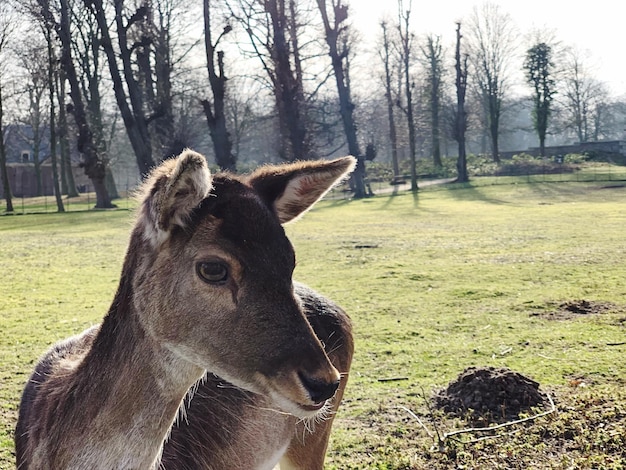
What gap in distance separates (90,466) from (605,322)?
7.24m

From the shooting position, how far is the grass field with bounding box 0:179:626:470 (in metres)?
4.93

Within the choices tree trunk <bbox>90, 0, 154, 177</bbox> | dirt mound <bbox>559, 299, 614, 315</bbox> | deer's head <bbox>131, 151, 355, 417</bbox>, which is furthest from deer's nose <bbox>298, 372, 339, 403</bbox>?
tree trunk <bbox>90, 0, 154, 177</bbox>

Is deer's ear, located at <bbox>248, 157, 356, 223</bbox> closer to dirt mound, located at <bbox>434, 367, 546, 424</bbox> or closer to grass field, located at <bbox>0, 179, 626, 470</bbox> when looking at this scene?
grass field, located at <bbox>0, 179, 626, 470</bbox>

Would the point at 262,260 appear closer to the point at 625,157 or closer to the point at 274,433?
the point at 274,433

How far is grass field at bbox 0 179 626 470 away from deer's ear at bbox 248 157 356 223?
3.43ft

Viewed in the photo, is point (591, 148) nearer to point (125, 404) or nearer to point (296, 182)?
point (296, 182)

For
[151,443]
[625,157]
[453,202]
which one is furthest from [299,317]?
[625,157]

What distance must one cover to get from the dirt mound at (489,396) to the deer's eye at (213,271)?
11.1ft

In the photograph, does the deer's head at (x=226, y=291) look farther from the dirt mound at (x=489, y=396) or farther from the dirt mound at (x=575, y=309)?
the dirt mound at (x=575, y=309)

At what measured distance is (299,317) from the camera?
266 centimetres

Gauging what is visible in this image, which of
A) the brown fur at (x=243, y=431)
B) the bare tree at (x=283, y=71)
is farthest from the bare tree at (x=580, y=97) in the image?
the brown fur at (x=243, y=431)

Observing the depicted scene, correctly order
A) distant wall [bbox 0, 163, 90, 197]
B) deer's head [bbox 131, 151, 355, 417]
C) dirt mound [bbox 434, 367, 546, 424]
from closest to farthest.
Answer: deer's head [bbox 131, 151, 355, 417] → dirt mound [bbox 434, 367, 546, 424] → distant wall [bbox 0, 163, 90, 197]

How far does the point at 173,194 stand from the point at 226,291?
18.1 inches

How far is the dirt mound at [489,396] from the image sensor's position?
5.41 metres
